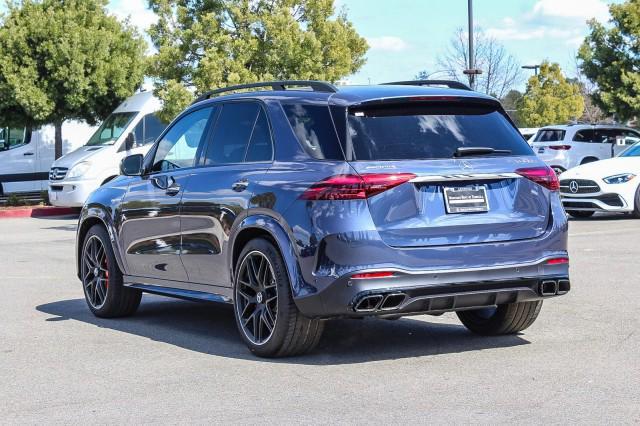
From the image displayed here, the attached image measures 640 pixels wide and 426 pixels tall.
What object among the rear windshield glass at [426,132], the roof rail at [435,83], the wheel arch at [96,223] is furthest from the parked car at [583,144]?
the rear windshield glass at [426,132]

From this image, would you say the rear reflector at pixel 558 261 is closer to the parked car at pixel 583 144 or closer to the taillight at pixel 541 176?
the taillight at pixel 541 176

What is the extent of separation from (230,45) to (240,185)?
17.7m

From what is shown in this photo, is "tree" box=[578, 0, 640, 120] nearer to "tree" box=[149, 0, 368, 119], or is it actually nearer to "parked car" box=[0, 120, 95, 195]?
"tree" box=[149, 0, 368, 119]

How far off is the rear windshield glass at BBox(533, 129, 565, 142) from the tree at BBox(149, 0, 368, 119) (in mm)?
5553

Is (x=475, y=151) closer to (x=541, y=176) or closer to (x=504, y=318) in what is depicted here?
(x=541, y=176)

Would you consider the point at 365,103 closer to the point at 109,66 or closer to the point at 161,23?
the point at 161,23

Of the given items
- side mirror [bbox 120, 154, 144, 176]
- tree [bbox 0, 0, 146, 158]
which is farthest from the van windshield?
side mirror [bbox 120, 154, 144, 176]

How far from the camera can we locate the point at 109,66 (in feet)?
93.1

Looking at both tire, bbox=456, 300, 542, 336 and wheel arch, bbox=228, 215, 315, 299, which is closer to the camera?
wheel arch, bbox=228, 215, 315, 299

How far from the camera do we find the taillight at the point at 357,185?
21.5 ft

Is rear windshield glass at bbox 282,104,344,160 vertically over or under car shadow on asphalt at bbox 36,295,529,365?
over

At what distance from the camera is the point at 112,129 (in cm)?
2430

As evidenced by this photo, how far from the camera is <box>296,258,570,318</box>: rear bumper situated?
6520 millimetres

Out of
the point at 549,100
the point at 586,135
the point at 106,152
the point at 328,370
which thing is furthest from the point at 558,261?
the point at 549,100
